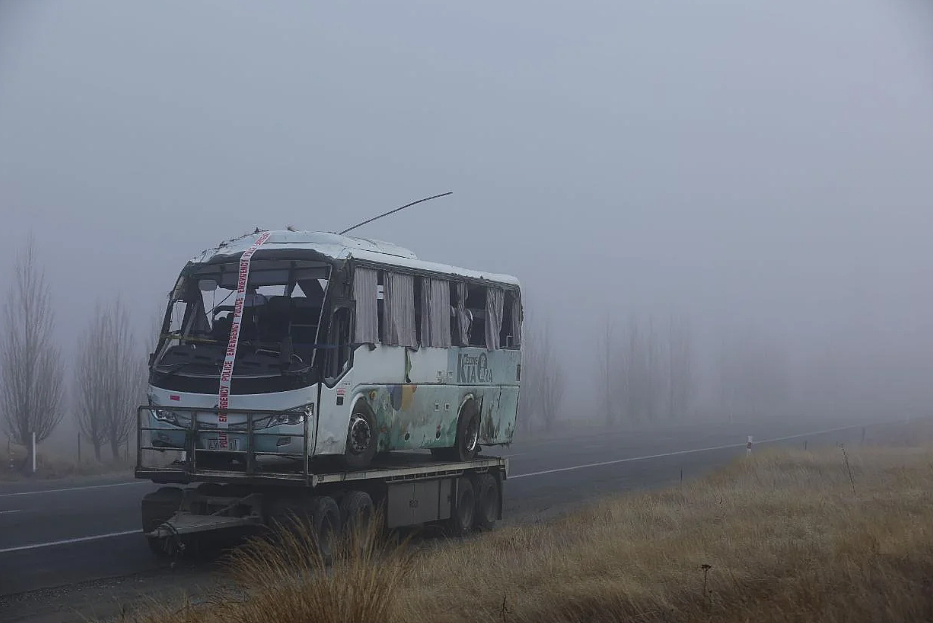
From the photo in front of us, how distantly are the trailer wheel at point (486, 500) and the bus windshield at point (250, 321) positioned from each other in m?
4.83

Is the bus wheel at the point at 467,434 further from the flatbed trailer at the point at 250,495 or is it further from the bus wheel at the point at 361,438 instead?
the bus wheel at the point at 361,438

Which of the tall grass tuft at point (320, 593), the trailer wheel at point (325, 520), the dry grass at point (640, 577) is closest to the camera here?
the tall grass tuft at point (320, 593)

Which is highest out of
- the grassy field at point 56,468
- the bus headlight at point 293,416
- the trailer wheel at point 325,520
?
the bus headlight at point 293,416

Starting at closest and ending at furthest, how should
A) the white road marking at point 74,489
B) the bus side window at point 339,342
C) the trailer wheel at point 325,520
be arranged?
the trailer wheel at point 325,520 < the bus side window at point 339,342 < the white road marking at point 74,489

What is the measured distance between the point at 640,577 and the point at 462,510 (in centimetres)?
794

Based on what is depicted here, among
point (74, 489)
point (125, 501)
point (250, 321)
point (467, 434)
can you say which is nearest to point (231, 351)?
point (250, 321)

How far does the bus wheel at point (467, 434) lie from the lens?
15875 millimetres

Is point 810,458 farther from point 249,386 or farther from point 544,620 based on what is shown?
point 544,620

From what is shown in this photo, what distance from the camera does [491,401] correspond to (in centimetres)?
1698

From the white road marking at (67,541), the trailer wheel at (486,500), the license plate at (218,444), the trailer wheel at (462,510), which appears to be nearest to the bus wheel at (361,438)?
the license plate at (218,444)

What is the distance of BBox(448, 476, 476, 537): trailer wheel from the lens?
15.7 metres

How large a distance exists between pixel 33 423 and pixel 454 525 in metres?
19.1

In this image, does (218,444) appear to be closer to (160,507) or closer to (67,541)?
(160,507)

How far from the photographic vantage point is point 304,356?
1247 cm
